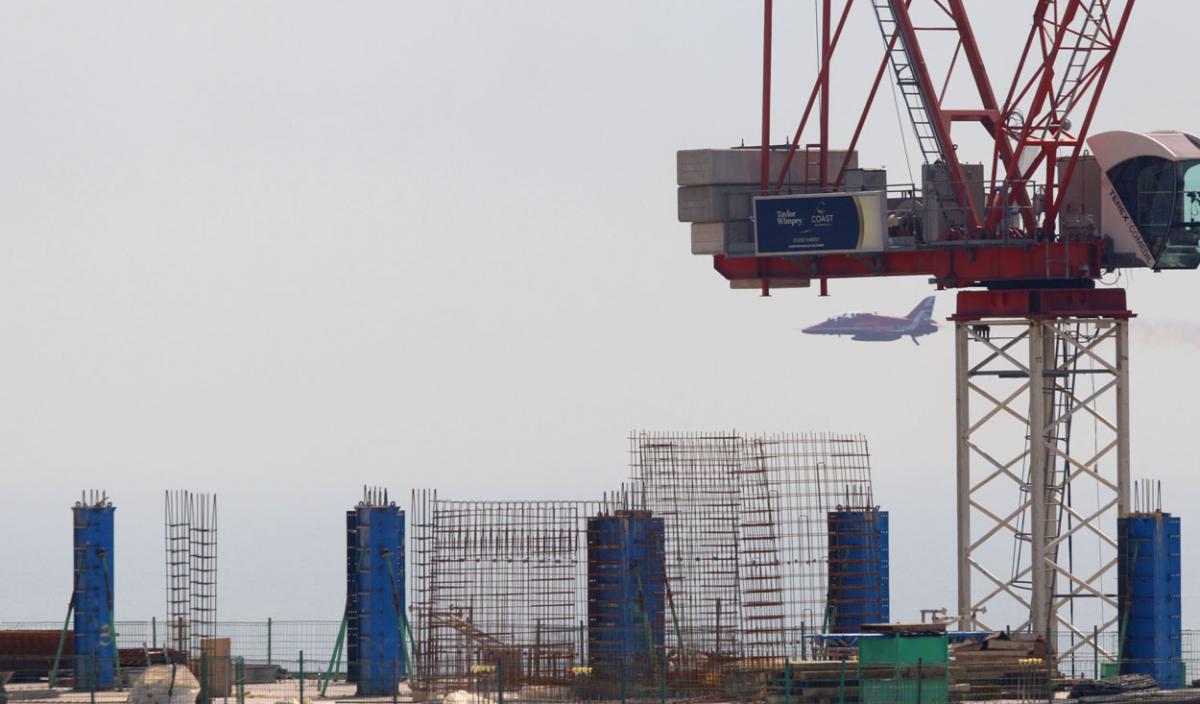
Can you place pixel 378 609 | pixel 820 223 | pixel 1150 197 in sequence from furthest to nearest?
pixel 820 223, pixel 1150 197, pixel 378 609

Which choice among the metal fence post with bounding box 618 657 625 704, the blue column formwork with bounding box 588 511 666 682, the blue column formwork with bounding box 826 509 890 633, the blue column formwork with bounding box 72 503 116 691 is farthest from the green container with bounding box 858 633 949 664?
the blue column formwork with bounding box 72 503 116 691

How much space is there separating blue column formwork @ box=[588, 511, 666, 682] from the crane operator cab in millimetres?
15452

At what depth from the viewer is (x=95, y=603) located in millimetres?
63156

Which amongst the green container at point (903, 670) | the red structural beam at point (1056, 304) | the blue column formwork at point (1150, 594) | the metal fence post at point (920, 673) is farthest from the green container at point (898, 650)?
the red structural beam at point (1056, 304)

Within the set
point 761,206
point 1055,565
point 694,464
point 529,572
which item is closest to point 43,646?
point 529,572

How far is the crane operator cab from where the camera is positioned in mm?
68438

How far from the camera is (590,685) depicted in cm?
6059

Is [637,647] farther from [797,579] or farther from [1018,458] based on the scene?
[1018,458]

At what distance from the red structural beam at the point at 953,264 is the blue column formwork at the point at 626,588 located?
10.7m

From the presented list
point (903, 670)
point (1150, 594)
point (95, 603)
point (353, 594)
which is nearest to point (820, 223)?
point (1150, 594)

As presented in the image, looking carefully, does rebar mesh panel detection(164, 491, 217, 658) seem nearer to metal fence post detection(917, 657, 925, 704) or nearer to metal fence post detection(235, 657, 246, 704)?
metal fence post detection(235, 657, 246, 704)

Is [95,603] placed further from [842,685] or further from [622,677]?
[842,685]

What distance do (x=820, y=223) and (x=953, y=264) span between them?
379cm

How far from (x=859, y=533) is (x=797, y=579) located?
2348 mm
